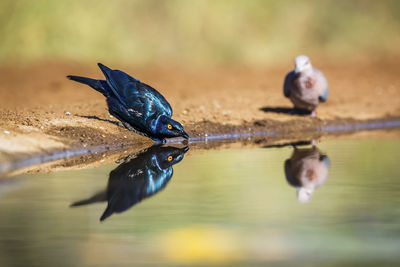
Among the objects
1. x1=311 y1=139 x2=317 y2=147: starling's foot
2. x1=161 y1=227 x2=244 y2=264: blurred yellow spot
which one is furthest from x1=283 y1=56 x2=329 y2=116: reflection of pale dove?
x1=161 y1=227 x2=244 y2=264: blurred yellow spot

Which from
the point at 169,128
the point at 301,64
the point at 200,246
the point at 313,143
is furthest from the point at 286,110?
the point at 200,246

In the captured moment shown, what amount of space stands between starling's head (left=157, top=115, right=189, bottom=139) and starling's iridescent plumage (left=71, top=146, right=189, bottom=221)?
7.7 inches

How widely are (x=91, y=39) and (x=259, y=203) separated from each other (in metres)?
14.5

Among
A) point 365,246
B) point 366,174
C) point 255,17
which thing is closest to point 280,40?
point 255,17

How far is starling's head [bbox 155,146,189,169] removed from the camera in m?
7.61

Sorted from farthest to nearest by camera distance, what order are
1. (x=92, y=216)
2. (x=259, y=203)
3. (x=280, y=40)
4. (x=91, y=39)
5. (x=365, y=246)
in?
(x=280, y=40)
(x=91, y=39)
(x=259, y=203)
(x=92, y=216)
(x=365, y=246)

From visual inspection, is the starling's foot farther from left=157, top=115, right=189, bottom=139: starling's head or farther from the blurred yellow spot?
the blurred yellow spot

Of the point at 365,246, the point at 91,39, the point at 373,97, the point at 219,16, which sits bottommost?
the point at 365,246

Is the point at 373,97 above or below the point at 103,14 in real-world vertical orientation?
below

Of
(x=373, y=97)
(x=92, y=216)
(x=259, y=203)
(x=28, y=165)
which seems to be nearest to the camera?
(x=92, y=216)

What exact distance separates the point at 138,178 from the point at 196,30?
14.5 meters

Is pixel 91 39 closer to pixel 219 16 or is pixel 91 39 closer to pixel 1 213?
pixel 219 16

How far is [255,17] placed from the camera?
2167cm

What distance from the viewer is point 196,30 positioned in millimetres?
20953
